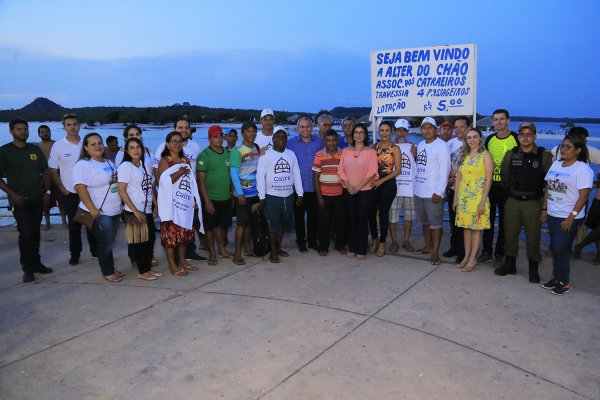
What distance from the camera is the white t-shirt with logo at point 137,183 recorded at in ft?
17.2

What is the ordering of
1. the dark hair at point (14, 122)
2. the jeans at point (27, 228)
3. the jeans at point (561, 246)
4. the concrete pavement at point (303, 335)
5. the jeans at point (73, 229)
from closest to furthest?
the concrete pavement at point (303, 335)
the jeans at point (561, 246)
the dark hair at point (14, 122)
the jeans at point (27, 228)
the jeans at point (73, 229)

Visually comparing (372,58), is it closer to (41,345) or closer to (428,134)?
(428,134)

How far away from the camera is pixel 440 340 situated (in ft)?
12.5

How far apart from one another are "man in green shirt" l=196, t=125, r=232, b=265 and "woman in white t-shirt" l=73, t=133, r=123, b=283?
105cm

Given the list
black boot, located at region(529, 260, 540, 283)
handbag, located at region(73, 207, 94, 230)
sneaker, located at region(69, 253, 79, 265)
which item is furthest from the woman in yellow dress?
sneaker, located at region(69, 253, 79, 265)

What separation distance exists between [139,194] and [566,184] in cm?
462

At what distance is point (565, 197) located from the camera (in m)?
4.79

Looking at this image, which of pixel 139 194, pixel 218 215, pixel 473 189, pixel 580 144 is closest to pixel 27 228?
pixel 139 194

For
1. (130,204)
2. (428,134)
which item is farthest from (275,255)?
(428,134)

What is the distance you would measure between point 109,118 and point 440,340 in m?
47.0

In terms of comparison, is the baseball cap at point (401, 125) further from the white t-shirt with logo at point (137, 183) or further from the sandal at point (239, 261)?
the white t-shirt with logo at point (137, 183)

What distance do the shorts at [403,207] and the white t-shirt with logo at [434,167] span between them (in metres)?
0.38

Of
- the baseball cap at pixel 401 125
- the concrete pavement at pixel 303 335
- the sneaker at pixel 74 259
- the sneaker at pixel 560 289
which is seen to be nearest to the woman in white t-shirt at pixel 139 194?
the concrete pavement at pixel 303 335

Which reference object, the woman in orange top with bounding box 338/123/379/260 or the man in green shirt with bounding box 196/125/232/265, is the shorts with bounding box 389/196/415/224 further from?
the man in green shirt with bounding box 196/125/232/265
